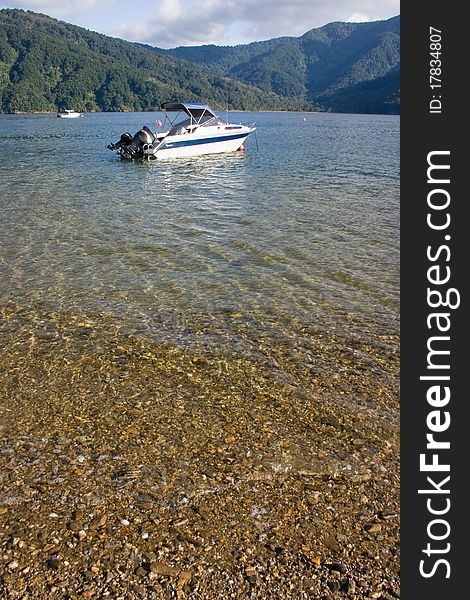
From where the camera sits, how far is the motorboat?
36656mm

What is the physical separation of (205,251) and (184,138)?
25.1 metres

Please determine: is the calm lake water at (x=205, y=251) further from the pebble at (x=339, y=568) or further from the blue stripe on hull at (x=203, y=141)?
the blue stripe on hull at (x=203, y=141)

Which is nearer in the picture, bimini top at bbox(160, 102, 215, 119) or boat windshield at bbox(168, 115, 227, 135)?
bimini top at bbox(160, 102, 215, 119)

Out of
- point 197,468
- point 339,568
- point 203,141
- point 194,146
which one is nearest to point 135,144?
point 194,146

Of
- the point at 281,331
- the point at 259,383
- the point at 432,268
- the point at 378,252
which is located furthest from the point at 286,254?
the point at 432,268

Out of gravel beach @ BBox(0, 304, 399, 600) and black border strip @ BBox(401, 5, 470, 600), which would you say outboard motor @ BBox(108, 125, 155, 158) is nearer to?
gravel beach @ BBox(0, 304, 399, 600)

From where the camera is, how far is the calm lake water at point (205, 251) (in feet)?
32.8

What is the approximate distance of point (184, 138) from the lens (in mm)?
37000

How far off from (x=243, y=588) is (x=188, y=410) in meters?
2.89

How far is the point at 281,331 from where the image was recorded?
9.17 metres

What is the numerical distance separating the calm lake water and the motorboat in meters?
7.93

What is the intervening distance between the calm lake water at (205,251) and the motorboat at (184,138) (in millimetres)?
7929

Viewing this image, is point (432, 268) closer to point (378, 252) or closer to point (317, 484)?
point (317, 484)

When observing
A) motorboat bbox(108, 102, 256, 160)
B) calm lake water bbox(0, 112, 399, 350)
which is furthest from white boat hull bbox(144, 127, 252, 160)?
calm lake water bbox(0, 112, 399, 350)
